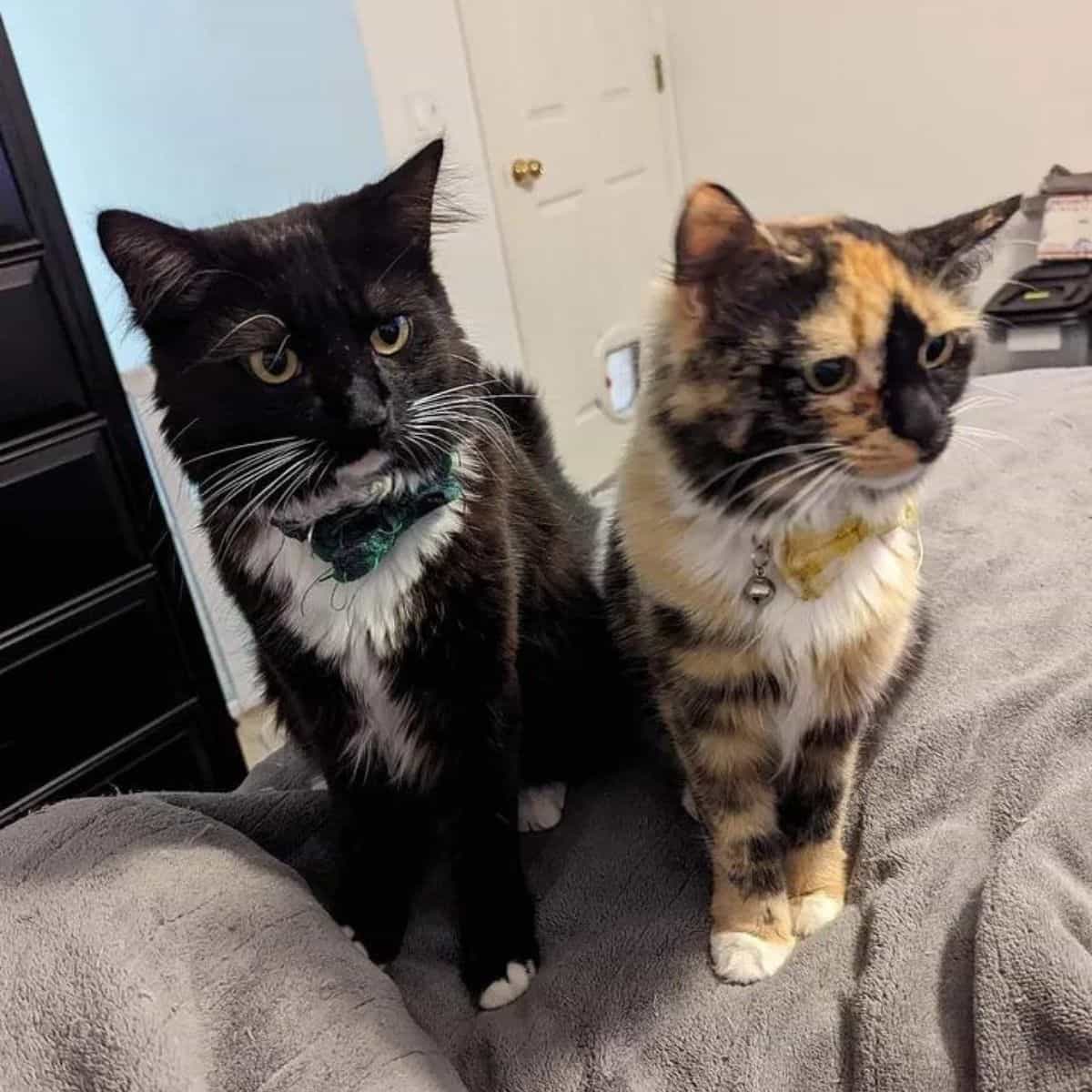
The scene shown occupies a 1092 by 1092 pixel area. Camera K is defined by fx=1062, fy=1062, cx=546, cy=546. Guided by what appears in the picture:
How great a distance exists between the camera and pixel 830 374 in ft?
2.74

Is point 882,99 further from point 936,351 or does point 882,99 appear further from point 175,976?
point 175,976

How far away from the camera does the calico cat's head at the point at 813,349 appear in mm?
834

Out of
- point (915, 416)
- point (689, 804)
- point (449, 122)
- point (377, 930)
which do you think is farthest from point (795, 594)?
point (449, 122)

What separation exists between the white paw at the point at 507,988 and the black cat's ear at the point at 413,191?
0.72m

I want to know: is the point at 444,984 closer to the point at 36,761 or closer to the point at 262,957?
the point at 262,957

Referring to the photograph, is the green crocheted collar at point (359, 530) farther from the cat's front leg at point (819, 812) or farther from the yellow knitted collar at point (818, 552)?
the cat's front leg at point (819, 812)

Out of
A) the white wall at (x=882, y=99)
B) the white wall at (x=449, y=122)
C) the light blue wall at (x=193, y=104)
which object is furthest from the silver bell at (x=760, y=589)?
the white wall at (x=882, y=99)

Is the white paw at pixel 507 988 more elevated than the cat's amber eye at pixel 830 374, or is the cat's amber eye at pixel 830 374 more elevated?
the cat's amber eye at pixel 830 374

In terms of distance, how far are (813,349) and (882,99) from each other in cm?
276

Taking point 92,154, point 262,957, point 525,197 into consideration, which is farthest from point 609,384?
point 262,957

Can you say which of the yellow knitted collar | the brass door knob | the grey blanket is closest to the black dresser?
the grey blanket

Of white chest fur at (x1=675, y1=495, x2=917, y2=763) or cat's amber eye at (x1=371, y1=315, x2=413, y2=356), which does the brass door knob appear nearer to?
cat's amber eye at (x1=371, y1=315, x2=413, y2=356)

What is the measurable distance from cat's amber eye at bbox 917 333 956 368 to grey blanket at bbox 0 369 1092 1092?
41 cm

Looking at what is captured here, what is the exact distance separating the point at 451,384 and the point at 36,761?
106cm
